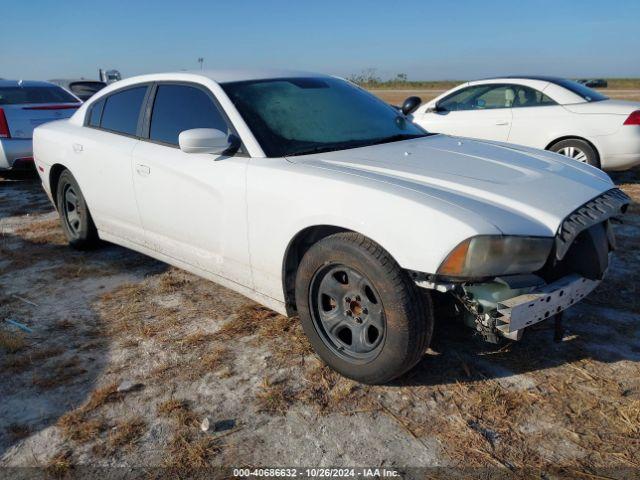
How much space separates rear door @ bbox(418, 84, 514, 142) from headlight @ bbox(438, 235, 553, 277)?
5.77 metres

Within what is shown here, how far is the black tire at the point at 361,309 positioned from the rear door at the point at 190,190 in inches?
21.9

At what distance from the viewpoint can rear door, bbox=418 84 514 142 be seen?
7781 mm

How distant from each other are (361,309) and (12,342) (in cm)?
216

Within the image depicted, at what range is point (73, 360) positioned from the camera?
3.13 m

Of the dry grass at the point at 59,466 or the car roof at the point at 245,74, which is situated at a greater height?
the car roof at the point at 245,74

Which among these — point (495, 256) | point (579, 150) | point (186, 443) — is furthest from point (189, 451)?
point (579, 150)

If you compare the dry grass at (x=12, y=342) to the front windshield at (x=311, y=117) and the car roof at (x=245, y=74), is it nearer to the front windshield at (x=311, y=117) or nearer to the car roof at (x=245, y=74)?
the front windshield at (x=311, y=117)

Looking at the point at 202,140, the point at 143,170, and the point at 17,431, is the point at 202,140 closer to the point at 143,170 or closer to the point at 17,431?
the point at 143,170

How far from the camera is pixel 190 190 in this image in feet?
11.3

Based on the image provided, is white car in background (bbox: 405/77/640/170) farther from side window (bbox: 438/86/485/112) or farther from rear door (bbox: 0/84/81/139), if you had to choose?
rear door (bbox: 0/84/81/139)

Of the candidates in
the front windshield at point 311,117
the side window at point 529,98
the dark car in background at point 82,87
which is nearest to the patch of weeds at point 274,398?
the front windshield at point 311,117

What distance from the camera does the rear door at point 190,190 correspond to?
3223 mm

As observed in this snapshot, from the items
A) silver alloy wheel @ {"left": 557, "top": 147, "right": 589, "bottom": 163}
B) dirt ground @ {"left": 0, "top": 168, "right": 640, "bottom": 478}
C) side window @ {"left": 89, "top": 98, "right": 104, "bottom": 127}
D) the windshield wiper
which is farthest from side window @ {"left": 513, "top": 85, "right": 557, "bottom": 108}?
side window @ {"left": 89, "top": 98, "right": 104, "bottom": 127}

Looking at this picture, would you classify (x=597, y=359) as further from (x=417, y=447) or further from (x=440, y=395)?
(x=417, y=447)
